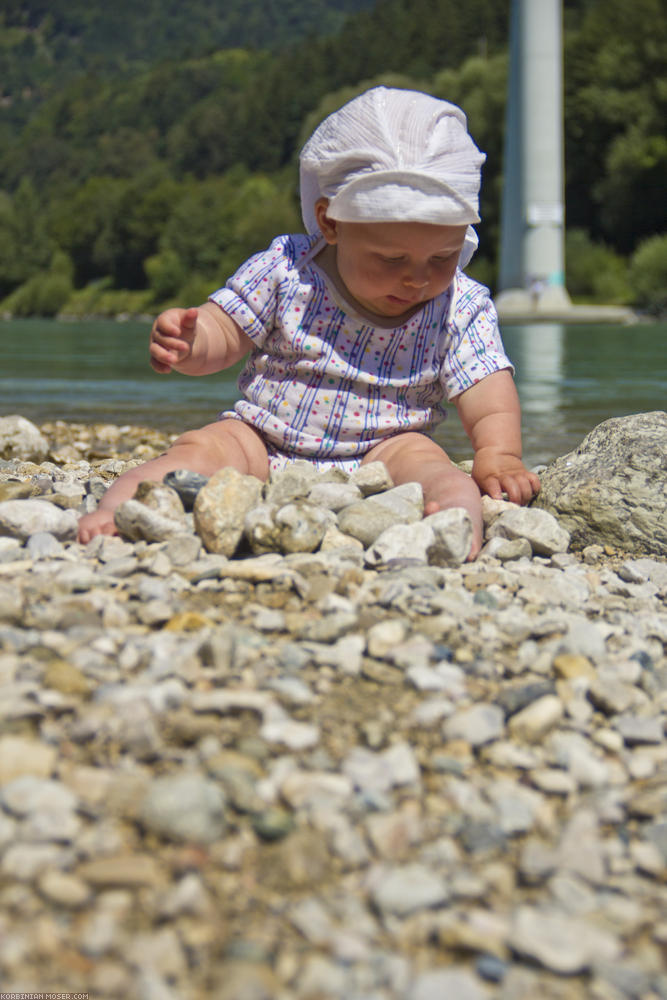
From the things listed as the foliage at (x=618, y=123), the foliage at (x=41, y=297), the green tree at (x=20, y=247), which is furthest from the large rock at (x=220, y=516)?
the green tree at (x=20, y=247)

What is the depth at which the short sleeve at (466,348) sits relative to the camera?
2760mm

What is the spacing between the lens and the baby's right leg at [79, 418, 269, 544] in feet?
7.06

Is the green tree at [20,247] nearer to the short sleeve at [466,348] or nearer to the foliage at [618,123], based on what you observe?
the foliage at [618,123]

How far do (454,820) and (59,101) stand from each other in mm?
126256

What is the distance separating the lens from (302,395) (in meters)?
2.76

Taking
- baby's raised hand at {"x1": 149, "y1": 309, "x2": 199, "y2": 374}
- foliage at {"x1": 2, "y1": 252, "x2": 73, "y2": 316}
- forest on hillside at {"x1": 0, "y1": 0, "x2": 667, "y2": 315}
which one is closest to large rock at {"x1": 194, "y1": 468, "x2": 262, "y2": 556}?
baby's raised hand at {"x1": 149, "y1": 309, "x2": 199, "y2": 374}

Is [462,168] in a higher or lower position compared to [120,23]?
lower

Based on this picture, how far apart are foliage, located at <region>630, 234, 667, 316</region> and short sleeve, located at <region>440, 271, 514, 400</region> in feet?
80.3

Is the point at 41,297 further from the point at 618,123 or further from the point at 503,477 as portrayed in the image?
the point at 503,477

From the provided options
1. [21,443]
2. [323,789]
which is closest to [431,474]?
[323,789]

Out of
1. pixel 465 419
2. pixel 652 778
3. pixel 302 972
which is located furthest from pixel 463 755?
pixel 465 419

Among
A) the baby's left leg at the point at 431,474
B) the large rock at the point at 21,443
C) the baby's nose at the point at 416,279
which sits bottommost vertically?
the large rock at the point at 21,443

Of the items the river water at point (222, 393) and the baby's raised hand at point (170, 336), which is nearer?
the baby's raised hand at point (170, 336)

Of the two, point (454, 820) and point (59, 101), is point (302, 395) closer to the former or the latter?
point (454, 820)
